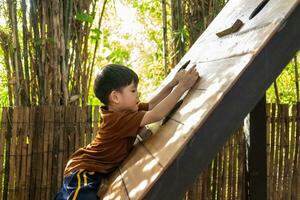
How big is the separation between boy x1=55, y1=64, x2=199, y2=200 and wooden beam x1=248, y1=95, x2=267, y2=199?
50 centimetres

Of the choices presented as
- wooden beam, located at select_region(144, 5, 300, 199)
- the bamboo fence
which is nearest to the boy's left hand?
wooden beam, located at select_region(144, 5, 300, 199)

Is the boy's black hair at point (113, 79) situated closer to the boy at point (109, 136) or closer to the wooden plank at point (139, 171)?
the boy at point (109, 136)

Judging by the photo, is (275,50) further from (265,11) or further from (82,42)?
(82,42)

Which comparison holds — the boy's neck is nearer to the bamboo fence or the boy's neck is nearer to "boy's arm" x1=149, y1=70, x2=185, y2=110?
"boy's arm" x1=149, y1=70, x2=185, y2=110

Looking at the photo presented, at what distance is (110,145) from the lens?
1880 mm

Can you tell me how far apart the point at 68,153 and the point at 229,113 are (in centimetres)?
282

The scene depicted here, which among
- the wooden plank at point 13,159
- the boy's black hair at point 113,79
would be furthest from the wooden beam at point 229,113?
the wooden plank at point 13,159

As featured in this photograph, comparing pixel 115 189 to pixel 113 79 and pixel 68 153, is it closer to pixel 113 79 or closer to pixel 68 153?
pixel 113 79

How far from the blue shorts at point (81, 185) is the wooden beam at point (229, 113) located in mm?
678

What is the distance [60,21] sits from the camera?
3869 mm

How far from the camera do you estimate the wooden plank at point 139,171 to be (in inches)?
46.8

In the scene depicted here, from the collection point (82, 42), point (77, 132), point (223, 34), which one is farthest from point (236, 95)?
point (82, 42)

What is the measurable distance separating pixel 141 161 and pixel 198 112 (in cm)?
36

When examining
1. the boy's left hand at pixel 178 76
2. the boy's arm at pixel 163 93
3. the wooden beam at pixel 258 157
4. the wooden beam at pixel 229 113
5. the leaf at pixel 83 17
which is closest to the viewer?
the wooden beam at pixel 229 113
